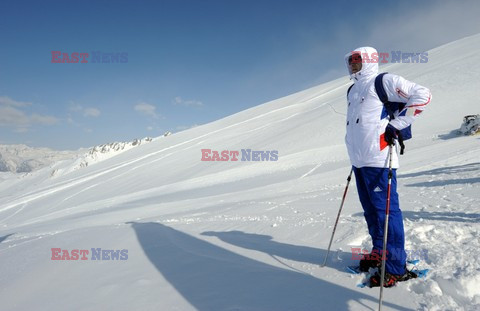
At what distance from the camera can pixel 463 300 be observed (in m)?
2.24

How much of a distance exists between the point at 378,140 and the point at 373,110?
0.31 metres

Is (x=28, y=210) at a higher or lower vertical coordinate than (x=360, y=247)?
lower

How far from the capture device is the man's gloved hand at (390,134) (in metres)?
2.75

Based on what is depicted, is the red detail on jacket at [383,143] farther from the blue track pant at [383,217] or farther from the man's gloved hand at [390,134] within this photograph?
the blue track pant at [383,217]

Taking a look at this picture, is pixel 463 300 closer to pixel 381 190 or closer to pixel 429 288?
pixel 429 288

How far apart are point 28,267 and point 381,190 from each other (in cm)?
497

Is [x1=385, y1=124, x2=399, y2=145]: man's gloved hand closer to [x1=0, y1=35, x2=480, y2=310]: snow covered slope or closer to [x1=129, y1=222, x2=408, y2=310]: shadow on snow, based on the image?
[x1=0, y1=35, x2=480, y2=310]: snow covered slope

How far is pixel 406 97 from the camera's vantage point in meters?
2.78

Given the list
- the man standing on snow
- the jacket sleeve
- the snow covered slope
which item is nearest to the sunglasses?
the man standing on snow

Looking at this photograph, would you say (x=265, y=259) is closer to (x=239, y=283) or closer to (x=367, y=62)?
(x=239, y=283)

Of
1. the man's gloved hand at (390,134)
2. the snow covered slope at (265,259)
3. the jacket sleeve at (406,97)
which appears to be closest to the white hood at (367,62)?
the jacket sleeve at (406,97)

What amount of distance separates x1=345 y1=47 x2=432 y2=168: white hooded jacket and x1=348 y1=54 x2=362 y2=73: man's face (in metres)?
0.04

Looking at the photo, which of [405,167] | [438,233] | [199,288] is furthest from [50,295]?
[405,167]

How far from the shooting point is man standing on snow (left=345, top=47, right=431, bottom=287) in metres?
2.72
